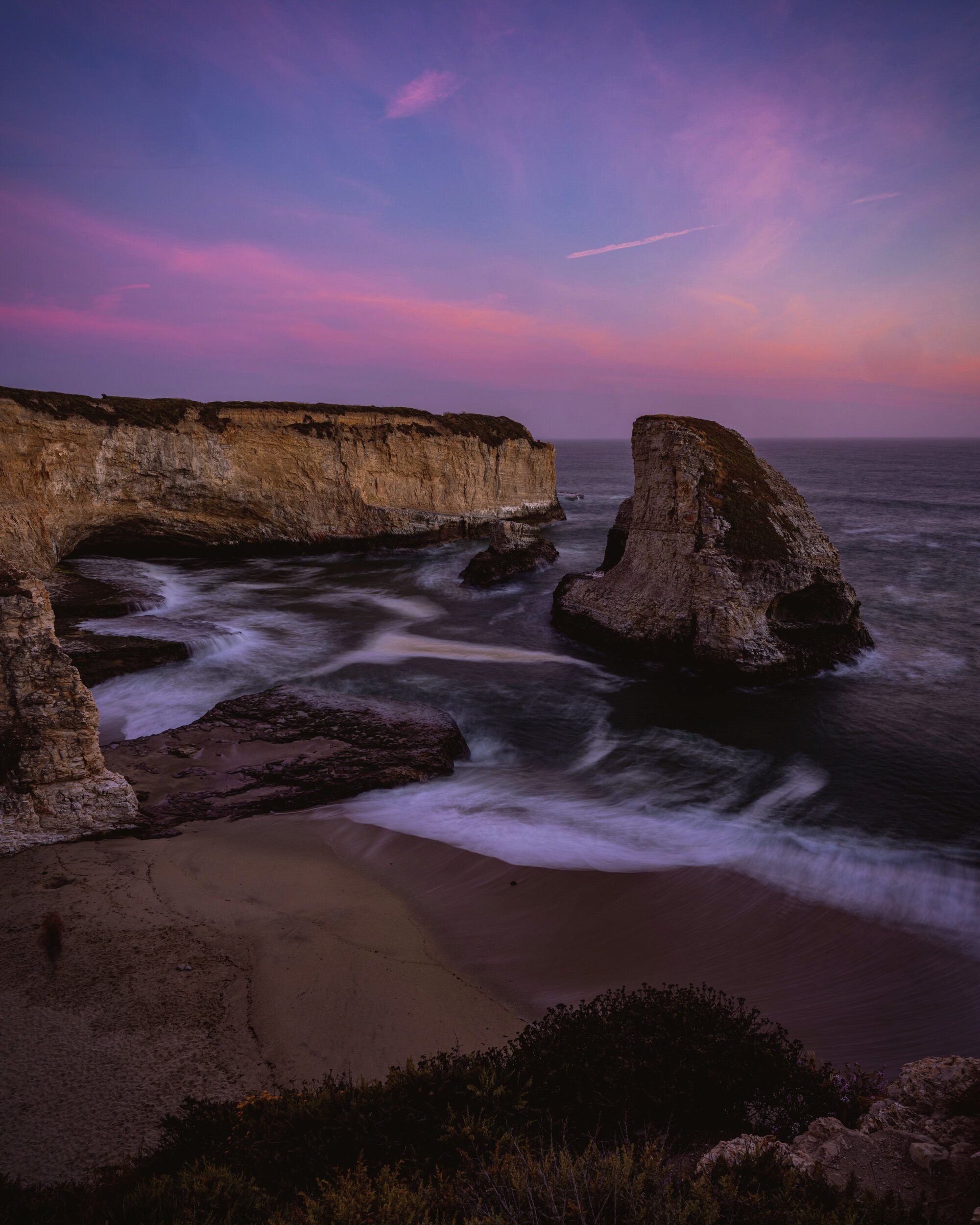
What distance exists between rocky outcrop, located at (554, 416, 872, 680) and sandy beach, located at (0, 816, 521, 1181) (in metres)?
10.7

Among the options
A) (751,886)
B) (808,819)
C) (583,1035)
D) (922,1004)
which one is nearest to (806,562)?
(808,819)

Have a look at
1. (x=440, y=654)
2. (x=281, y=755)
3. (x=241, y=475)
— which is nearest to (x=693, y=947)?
(x=281, y=755)

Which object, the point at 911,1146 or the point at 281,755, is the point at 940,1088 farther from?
the point at 281,755

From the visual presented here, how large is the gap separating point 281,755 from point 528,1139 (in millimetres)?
7628

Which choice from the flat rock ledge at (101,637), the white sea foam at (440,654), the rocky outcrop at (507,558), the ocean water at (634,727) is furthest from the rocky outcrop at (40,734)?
the rocky outcrop at (507,558)

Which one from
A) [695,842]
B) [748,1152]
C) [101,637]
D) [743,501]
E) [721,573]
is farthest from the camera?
[743,501]

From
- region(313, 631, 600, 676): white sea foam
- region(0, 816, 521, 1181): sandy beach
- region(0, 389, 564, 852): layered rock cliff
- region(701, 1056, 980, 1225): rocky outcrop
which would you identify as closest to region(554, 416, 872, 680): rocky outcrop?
region(313, 631, 600, 676): white sea foam

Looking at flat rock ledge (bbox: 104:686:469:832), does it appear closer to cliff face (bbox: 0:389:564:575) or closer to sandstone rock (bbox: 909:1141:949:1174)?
sandstone rock (bbox: 909:1141:949:1174)

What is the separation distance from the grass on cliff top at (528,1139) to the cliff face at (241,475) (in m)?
21.0

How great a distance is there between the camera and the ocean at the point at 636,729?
8.84 meters

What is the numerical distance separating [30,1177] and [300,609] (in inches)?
755

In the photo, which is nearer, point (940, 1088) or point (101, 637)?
point (940, 1088)

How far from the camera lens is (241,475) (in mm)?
28656

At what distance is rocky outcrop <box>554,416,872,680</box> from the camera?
15383 mm
